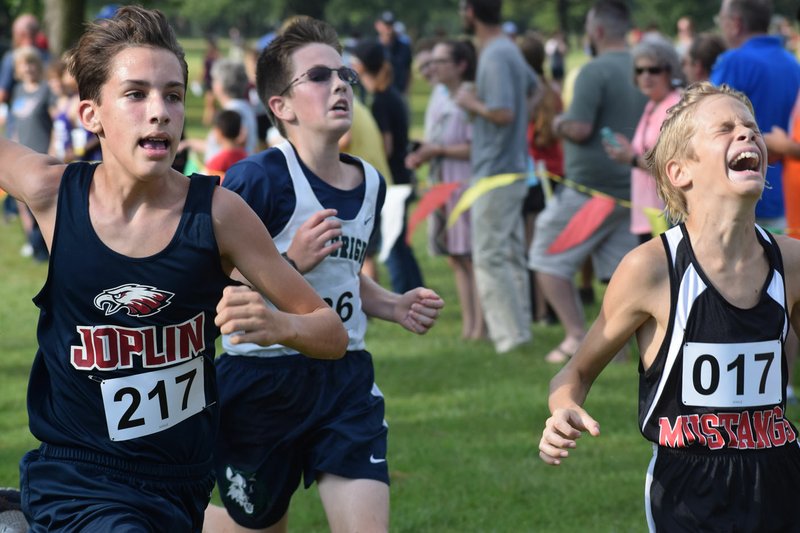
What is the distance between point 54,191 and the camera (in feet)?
11.7

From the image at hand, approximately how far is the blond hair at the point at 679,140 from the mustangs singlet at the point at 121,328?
4.61ft

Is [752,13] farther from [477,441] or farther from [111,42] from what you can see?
[111,42]

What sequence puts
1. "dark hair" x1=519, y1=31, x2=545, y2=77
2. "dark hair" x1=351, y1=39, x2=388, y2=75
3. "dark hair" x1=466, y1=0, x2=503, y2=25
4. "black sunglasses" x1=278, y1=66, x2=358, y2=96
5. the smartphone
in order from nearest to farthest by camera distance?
"black sunglasses" x1=278, y1=66, x2=358, y2=96 → the smartphone → "dark hair" x1=466, y1=0, x2=503, y2=25 → "dark hair" x1=519, y1=31, x2=545, y2=77 → "dark hair" x1=351, y1=39, x2=388, y2=75

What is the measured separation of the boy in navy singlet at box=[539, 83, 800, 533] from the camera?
354 centimetres

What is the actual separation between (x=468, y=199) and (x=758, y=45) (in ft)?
7.77

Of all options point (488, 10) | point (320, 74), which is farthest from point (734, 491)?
point (488, 10)

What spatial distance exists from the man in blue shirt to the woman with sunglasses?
1.10 ft

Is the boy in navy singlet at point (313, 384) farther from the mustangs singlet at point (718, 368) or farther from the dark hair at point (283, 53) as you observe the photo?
the mustangs singlet at point (718, 368)

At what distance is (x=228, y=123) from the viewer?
401 inches

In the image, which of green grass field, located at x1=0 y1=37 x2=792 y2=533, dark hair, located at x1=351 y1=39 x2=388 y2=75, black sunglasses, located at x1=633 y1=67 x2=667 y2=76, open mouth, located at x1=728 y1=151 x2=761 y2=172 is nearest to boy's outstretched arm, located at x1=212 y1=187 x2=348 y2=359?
open mouth, located at x1=728 y1=151 x2=761 y2=172

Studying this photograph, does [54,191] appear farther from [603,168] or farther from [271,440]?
[603,168]

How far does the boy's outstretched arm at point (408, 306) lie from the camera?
4.45m

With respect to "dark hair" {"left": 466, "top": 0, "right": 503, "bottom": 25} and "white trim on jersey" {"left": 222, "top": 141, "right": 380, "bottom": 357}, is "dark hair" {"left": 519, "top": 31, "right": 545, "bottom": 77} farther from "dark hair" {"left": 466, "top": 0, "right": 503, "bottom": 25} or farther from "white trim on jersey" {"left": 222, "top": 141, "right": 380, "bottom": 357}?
"white trim on jersey" {"left": 222, "top": 141, "right": 380, "bottom": 357}

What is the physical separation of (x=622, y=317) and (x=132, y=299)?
143cm
